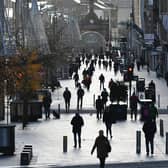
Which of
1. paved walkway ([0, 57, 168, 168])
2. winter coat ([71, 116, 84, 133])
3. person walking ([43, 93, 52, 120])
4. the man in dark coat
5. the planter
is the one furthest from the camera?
person walking ([43, 93, 52, 120])

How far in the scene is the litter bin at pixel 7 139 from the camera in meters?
24.5

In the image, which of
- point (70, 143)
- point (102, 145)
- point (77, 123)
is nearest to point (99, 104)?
point (70, 143)

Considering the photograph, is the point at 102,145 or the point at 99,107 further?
the point at 99,107

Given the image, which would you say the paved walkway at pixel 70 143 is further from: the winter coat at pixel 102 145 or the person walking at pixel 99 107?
the winter coat at pixel 102 145

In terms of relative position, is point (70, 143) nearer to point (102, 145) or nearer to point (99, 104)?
point (102, 145)

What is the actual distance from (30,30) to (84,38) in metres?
125

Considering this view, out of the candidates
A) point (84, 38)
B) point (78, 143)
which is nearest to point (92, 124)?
point (78, 143)

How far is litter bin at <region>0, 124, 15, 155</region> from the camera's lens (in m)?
24.5

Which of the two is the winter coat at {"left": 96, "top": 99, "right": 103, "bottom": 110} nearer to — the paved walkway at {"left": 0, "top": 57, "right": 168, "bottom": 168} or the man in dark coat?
the man in dark coat

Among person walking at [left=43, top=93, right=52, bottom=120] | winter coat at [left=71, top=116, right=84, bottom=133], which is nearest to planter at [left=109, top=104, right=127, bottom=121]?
person walking at [left=43, top=93, right=52, bottom=120]

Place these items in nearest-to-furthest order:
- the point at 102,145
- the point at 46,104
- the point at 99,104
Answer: the point at 102,145, the point at 99,104, the point at 46,104

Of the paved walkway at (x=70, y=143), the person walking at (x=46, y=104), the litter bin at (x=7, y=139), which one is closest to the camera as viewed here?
the paved walkway at (x=70, y=143)

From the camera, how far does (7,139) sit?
24656mm

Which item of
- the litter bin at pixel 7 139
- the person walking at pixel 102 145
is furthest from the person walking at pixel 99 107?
the person walking at pixel 102 145
